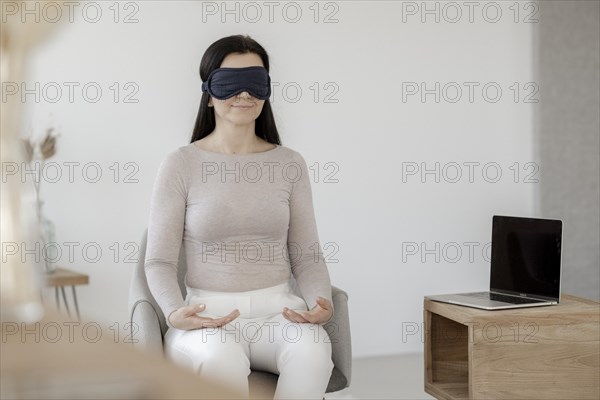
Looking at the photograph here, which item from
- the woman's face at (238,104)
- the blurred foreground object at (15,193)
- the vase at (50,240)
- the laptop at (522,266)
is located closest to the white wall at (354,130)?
the vase at (50,240)

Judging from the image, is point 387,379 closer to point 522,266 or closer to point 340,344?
point 522,266

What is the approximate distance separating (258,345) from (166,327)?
35cm

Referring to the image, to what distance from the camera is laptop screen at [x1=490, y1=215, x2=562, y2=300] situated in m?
2.68

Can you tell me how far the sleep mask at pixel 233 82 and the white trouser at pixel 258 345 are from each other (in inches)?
22.0

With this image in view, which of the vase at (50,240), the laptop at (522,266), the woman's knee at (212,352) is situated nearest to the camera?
the woman's knee at (212,352)

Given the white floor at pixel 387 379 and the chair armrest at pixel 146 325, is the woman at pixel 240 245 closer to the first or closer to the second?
the chair armrest at pixel 146 325

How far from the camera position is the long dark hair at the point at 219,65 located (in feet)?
7.76

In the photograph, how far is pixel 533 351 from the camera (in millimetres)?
2549

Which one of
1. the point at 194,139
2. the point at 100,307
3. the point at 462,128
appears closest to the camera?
the point at 194,139

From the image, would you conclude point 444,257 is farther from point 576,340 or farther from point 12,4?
point 12,4

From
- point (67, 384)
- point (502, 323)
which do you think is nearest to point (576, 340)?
point (502, 323)

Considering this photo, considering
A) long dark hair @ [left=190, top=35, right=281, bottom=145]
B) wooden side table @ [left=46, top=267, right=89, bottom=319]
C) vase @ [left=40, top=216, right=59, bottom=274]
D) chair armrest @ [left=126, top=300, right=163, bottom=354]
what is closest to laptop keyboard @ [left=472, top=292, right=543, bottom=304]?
long dark hair @ [left=190, top=35, right=281, bottom=145]

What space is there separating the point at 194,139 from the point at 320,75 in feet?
5.30

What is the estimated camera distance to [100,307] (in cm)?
366
